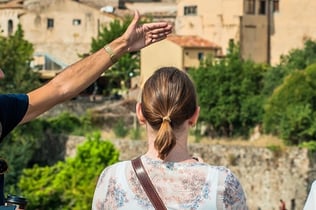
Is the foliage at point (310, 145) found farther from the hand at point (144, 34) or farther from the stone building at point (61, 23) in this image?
the hand at point (144, 34)

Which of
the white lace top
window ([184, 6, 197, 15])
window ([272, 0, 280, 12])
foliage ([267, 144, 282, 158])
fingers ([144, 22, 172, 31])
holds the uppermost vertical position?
fingers ([144, 22, 172, 31])

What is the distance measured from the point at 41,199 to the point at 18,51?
38.7 feet

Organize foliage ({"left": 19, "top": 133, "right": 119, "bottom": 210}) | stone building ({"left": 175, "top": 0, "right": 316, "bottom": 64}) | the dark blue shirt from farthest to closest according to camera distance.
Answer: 1. stone building ({"left": 175, "top": 0, "right": 316, "bottom": 64})
2. foliage ({"left": 19, "top": 133, "right": 119, "bottom": 210})
3. the dark blue shirt

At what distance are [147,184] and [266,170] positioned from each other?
29.1 meters

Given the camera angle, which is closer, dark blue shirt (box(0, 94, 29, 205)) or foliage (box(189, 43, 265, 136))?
dark blue shirt (box(0, 94, 29, 205))

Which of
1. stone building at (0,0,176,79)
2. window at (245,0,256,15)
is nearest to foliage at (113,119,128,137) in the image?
window at (245,0,256,15)

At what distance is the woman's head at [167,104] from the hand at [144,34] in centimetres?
55

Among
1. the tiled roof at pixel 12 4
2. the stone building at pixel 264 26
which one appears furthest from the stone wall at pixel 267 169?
the tiled roof at pixel 12 4

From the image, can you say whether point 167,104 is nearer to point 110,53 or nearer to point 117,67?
point 110,53

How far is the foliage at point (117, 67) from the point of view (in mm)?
47344

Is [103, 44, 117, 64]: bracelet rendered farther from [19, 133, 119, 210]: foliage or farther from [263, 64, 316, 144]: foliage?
[263, 64, 316, 144]: foliage

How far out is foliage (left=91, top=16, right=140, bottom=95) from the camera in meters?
47.3

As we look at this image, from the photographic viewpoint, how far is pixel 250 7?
4916cm

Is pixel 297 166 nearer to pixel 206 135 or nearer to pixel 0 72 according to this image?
pixel 206 135
